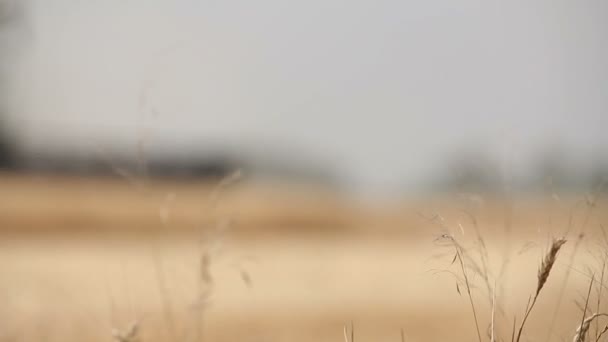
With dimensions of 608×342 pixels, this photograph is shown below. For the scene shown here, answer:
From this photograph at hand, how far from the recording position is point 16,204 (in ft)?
39.5

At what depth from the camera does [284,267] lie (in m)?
8.33

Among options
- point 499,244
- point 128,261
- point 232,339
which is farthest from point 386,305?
point 499,244

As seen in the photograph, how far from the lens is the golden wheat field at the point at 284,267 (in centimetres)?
189

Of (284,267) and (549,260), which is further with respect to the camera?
(284,267)

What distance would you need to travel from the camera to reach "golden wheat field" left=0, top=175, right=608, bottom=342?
1894mm

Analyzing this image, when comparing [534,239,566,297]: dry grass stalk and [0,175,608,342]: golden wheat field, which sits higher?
[0,175,608,342]: golden wheat field

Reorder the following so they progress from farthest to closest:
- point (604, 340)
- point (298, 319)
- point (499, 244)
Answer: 1. point (499, 244)
2. point (298, 319)
3. point (604, 340)

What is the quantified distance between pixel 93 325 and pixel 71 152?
31.5 meters

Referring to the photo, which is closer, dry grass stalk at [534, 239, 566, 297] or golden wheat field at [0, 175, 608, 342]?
dry grass stalk at [534, 239, 566, 297]

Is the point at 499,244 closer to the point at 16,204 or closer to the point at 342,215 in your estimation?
the point at 342,215

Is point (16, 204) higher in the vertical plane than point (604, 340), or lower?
higher

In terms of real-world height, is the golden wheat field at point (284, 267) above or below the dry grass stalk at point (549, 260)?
above

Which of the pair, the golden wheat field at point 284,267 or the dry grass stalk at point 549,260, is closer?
the dry grass stalk at point 549,260

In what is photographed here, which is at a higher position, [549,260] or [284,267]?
[284,267]
